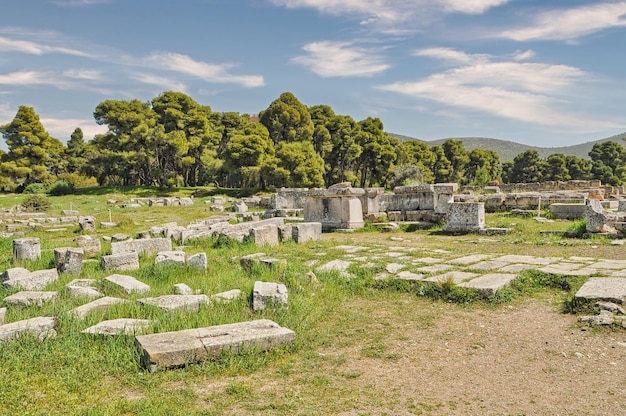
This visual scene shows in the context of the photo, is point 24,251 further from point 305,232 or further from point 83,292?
point 305,232

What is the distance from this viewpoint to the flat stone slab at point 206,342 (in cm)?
427

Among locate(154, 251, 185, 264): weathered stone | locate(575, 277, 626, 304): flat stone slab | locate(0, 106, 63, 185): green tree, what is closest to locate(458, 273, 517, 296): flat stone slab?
locate(575, 277, 626, 304): flat stone slab

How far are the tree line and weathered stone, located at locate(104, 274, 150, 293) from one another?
28.2 meters

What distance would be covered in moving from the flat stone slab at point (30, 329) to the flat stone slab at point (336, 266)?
4.17 meters

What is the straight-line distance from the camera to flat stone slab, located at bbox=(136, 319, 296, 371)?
4266 mm

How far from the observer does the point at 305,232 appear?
1213 cm

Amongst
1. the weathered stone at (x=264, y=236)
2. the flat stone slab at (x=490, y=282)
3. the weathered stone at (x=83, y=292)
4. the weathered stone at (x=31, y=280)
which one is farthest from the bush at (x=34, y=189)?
the flat stone slab at (x=490, y=282)

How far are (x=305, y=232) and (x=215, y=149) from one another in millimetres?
36207

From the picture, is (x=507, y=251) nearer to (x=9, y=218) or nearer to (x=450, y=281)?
(x=450, y=281)

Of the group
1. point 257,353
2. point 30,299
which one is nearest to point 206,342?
point 257,353

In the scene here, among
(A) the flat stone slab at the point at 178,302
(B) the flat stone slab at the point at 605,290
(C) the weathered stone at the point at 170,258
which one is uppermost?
(C) the weathered stone at the point at 170,258

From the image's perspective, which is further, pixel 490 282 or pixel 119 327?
pixel 490 282

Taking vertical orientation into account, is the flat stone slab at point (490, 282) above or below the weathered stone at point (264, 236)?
below

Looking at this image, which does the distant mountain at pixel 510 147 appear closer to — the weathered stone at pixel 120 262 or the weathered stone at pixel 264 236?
the weathered stone at pixel 264 236
